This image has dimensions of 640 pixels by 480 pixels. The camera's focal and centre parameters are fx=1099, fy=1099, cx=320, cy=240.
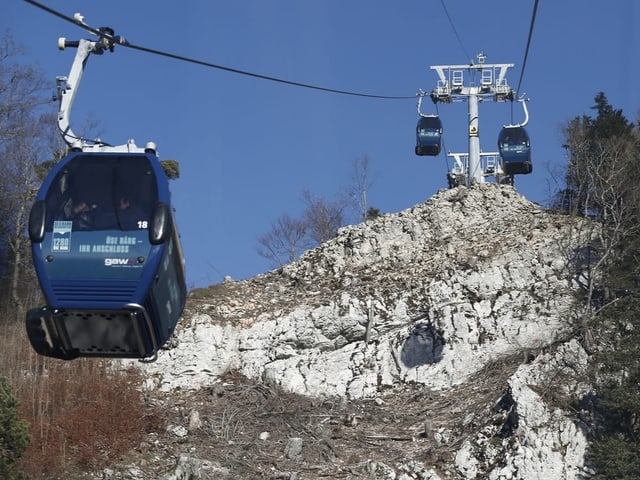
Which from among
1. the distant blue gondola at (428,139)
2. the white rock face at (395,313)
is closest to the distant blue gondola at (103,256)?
the white rock face at (395,313)

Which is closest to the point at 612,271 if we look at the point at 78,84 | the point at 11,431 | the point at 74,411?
the point at 74,411

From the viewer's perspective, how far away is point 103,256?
39.9ft

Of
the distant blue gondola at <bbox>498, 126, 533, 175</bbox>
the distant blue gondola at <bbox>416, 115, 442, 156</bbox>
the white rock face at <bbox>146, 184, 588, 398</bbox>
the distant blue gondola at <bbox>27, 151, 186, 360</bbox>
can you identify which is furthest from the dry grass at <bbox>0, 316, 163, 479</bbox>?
the distant blue gondola at <bbox>27, 151, 186, 360</bbox>

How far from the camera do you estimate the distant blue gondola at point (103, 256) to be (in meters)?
12.0

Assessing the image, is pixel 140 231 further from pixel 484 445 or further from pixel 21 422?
pixel 484 445

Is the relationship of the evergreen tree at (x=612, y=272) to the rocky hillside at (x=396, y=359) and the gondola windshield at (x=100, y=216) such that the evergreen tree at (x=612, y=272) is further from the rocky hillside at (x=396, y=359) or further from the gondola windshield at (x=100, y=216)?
the gondola windshield at (x=100, y=216)

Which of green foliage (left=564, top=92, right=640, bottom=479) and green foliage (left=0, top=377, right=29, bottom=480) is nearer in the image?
green foliage (left=0, top=377, right=29, bottom=480)

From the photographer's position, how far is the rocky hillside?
2373 centimetres

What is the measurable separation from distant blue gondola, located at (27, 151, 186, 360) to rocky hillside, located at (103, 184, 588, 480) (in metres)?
11.5

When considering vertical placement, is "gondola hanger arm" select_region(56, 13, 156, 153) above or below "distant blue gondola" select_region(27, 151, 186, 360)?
above

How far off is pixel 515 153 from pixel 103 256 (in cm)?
2123

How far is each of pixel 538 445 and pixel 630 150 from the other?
10.6m

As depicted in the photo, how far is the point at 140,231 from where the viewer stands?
40.3ft

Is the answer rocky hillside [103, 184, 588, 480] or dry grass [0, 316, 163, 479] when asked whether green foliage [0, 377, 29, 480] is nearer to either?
dry grass [0, 316, 163, 479]
